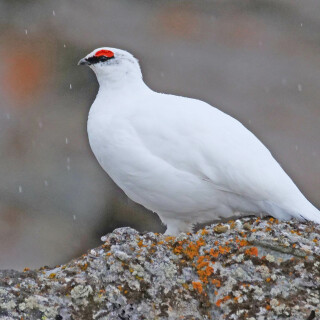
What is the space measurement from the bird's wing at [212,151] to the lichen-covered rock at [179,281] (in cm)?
96

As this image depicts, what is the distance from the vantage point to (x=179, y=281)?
4.55 m

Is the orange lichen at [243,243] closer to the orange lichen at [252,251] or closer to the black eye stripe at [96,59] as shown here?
the orange lichen at [252,251]

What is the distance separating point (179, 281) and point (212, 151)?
1.55 m

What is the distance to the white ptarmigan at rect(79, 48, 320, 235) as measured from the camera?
5879 mm

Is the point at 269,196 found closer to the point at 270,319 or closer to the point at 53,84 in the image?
the point at 270,319

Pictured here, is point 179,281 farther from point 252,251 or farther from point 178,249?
point 252,251

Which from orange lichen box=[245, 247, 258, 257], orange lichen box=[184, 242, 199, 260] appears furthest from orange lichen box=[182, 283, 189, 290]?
orange lichen box=[245, 247, 258, 257]

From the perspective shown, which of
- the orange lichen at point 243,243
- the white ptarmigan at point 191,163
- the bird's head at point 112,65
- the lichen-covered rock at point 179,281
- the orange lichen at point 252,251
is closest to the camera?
the lichen-covered rock at point 179,281

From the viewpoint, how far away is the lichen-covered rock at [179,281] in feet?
14.1

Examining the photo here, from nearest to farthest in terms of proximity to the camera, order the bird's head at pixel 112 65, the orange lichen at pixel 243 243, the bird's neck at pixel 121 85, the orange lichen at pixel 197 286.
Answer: the orange lichen at pixel 197 286, the orange lichen at pixel 243 243, the bird's neck at pixel 121 85, the bird's head at pixel 112 65

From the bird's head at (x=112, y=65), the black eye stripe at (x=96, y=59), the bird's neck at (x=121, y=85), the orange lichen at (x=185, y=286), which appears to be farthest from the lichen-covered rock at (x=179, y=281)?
the black eye stripe at (x=96, y=59)

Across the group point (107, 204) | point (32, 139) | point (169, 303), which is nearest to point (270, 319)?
point (169, 303)

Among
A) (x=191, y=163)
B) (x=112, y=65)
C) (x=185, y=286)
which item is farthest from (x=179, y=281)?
(x=112, y=65)

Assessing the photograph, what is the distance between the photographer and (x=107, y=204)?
13008 millimetres
